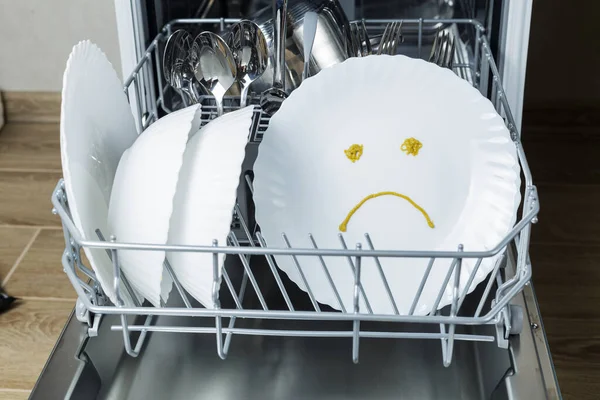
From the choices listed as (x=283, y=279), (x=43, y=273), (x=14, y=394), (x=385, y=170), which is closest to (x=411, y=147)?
(x=385, y=170)

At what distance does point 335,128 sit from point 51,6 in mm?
1067

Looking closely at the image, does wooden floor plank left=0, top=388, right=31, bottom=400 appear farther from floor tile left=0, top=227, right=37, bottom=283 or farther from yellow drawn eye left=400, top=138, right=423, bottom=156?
yellow drawn eye left=400, top=138, right=423, bottom=156

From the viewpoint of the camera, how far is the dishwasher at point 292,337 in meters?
0.58

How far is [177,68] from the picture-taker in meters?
0.82

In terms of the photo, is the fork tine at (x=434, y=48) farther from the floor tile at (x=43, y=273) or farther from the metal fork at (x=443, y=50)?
the floor tile at (x=43, y=273)

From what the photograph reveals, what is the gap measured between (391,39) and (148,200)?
16.2 inches

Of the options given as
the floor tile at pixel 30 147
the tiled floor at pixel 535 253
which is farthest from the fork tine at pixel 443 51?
the floor tile at pixel 30 147

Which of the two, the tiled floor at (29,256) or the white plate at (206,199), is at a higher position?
the white plate at (206,199)

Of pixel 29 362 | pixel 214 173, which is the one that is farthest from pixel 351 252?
pixel 29 362

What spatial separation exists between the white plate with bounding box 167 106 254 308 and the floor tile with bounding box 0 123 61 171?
1.04 metres

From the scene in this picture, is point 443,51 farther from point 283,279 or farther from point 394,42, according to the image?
point 283,279

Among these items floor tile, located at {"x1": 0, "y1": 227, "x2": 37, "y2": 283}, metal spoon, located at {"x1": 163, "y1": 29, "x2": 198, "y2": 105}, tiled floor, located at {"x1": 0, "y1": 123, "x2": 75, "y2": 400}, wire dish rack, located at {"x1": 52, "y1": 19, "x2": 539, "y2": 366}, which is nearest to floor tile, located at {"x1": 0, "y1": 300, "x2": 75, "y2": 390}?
tiled floor, located at {"x1": 0, "y1": 123, "x2": 75, "y2": 400}

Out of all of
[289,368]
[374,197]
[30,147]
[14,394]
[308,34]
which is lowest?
[14,394]

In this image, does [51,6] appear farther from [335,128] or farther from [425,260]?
[425,260]
